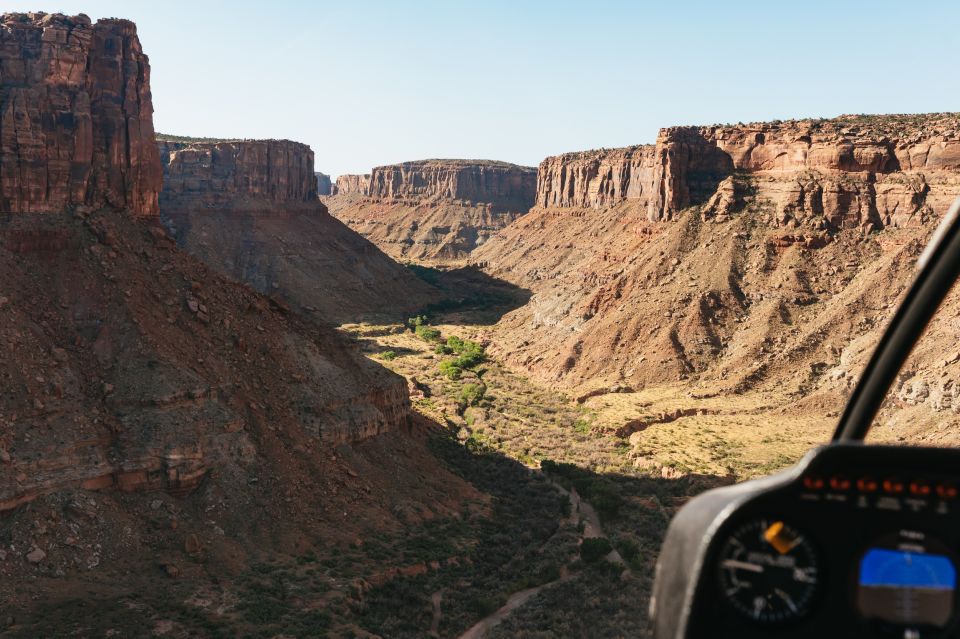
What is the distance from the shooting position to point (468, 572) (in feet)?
94.1

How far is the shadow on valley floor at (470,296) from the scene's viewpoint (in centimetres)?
9906

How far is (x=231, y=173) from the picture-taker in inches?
4333

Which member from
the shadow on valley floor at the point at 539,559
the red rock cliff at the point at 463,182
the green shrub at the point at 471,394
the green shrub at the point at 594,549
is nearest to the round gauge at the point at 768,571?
the shadow on valley floor at the point at 539,559

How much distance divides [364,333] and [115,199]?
5196 centimetres

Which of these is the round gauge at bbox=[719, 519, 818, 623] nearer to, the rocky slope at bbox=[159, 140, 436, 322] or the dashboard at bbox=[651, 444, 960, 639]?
the dashboard at bbox=[651, 444, 960, 639]

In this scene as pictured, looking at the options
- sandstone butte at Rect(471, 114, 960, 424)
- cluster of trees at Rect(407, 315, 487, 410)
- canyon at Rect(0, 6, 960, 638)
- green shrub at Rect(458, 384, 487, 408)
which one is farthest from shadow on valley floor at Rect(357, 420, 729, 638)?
sandstone butte at Rect(471, 114, 960, 424)

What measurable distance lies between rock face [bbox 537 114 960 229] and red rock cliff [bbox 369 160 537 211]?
11189cm

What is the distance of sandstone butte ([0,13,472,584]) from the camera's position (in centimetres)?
2367

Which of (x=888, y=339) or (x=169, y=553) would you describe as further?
(x=169, y=553)

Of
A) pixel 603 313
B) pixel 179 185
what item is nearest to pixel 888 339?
pixel 603 313

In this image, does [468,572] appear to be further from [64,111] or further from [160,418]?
[64,111]

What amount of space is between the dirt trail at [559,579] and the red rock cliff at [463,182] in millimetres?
152490

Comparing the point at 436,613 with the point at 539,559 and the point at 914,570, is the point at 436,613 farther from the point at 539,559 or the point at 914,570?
the point at 914,570

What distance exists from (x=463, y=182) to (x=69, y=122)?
155 meters
